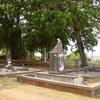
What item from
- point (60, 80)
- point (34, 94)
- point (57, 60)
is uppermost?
point (57, 60)

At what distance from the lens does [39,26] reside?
2523 centimetres

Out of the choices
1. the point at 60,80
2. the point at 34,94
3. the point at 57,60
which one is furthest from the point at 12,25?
the point at 34,94

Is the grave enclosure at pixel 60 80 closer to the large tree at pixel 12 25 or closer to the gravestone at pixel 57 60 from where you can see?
the gravestone at pixel 57 60

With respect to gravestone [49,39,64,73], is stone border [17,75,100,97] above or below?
below

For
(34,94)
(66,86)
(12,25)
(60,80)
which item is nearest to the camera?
(34,94)

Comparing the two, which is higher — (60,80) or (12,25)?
(12,25)

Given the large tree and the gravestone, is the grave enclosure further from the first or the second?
the large tree

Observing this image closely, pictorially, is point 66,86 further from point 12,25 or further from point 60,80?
point 12,25

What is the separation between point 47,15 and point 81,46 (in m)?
4.50

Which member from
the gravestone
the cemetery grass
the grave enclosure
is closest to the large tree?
the gravestone

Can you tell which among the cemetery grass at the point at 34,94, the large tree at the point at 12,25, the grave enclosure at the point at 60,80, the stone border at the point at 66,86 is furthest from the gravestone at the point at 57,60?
the large tree at the point at 12,25

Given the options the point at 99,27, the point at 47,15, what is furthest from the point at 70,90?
the point at 99,27

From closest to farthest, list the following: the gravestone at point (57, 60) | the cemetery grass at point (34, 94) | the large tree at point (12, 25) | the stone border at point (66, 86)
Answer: the cemetery grass at point (34, 94) → the stone border at point (66, 86) → the gravestone at point (57, 60) → the large tree at point (12, 25)

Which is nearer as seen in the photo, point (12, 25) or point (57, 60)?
point (57, 60)
